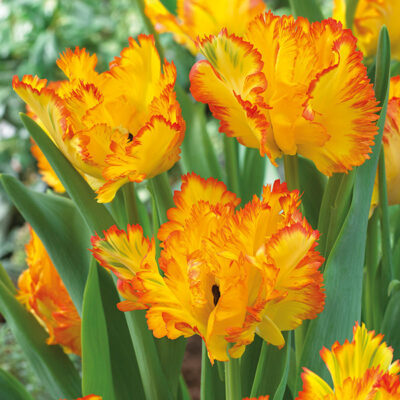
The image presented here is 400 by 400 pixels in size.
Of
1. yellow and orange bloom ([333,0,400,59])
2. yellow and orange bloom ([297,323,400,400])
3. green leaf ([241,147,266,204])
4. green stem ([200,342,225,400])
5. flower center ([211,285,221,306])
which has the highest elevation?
yellow and orange bloom ([333,0,400,59])

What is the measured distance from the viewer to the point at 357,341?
9.2 inches

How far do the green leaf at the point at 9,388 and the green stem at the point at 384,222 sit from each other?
249 millimetres

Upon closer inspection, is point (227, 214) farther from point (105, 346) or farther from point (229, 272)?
point (105, 346)

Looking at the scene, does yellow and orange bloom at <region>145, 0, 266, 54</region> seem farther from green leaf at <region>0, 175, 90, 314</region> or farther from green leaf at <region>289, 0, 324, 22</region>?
green leaf at <region>0, 175, 90, 314</region>

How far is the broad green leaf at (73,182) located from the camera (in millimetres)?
323

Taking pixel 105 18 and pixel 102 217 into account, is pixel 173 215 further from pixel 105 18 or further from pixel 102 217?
pixel 105 18

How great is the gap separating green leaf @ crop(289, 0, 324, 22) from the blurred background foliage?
1.88m

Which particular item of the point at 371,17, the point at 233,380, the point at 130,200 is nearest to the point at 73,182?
the point at 130,200

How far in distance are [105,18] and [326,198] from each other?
2.88 metres

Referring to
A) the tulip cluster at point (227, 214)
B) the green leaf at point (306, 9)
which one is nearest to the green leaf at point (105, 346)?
the tulip cluster at point (227, 214)

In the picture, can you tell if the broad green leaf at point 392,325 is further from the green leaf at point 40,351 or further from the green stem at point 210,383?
the green leaf at point 40,351

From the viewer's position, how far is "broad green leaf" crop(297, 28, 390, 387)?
0.32 m

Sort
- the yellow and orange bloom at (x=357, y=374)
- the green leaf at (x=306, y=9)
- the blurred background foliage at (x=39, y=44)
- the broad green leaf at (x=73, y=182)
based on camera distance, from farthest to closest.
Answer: the blurred background foliage at (x=39, y=44), the green leaf at (x=306, y=9), the broad green leaf at (x=73, y=182), the yellow and orange bloom at (x=357, y=374)

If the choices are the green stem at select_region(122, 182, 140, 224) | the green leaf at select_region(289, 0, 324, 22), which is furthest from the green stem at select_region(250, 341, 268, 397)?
the green leaf at select_region(289, 0, 324, 22)
